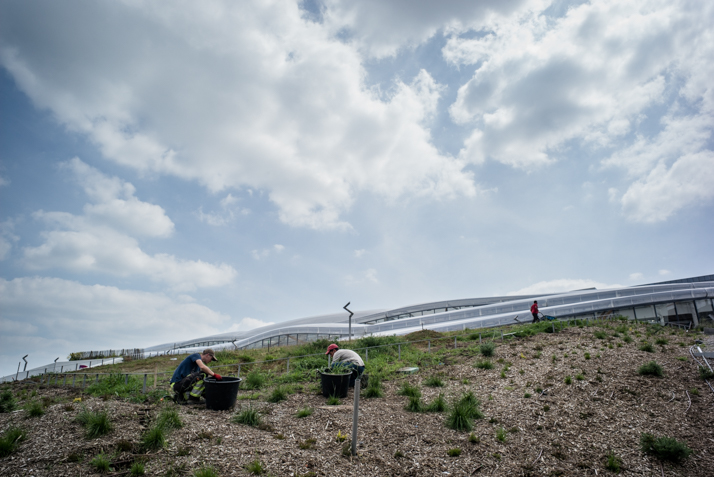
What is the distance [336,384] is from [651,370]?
333 inches

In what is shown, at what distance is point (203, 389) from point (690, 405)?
10.5 metres

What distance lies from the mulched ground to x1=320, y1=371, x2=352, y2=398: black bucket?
33 centimetres

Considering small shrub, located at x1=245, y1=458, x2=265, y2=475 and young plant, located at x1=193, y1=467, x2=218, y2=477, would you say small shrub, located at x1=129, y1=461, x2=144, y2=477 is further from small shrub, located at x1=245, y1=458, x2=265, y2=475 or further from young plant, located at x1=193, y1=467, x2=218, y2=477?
small shrub, located at x1=245, y1=458, x2=265, y2=475

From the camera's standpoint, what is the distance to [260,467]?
5023mm

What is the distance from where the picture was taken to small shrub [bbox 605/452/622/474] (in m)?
5.80

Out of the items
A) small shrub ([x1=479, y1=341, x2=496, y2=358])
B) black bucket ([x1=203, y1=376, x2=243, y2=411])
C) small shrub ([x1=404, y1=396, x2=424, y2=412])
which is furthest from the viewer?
small shrub ([x1=479, y1=341, x2=496, y2=358])

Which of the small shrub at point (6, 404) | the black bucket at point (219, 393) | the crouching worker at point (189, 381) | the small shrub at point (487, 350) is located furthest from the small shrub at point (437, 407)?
the small shrub at point (6, 404)

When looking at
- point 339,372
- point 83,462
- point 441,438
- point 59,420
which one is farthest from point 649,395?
point 59,420

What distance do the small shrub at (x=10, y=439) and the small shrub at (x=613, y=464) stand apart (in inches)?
339

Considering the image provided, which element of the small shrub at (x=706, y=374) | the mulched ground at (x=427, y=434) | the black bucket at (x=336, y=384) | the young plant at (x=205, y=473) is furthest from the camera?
the small shrub at (x=706, y=374)

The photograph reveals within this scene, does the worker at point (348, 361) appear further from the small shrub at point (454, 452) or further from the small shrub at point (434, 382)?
the small shrub at point (454, 452)

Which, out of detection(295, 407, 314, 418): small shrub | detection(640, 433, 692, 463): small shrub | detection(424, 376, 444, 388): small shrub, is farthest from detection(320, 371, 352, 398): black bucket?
detection(640, 433, 692, 463): small shrub

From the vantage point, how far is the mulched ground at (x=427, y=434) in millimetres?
5172

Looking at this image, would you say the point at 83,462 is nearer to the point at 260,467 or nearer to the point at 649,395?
the point at 260,467
